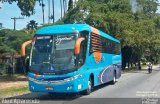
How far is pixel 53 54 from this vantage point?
60.2 ft

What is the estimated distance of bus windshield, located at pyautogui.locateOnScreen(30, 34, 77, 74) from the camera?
1811cm

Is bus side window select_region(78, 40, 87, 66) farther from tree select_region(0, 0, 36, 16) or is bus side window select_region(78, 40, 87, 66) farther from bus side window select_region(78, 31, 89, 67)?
tree select_region(0, 0, 36, 16)

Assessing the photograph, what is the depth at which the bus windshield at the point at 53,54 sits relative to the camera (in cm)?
1811

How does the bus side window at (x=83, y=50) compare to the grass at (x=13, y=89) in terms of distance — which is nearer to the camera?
the bus side window at (x=83, y=50)

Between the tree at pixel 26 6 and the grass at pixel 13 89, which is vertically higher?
the tree at pixel 26 6

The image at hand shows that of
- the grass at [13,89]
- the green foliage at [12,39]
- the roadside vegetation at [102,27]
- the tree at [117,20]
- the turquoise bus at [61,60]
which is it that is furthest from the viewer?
the tree at [117,20]

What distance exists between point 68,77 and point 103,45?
20.9 ft

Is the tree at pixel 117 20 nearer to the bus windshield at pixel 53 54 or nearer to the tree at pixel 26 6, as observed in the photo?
the tree at pixel 26 6

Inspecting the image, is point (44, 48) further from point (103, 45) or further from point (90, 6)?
point (90, 6)

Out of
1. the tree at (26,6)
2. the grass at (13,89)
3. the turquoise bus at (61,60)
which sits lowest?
the grass at (13,89)

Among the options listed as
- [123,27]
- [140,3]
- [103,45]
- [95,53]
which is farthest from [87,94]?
[140,3]

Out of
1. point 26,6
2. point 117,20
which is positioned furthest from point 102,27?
point 26,6

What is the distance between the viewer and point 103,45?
2389 centimetres

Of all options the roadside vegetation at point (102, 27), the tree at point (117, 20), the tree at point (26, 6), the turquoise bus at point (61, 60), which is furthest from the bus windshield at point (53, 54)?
the tree at point (117, 20)
